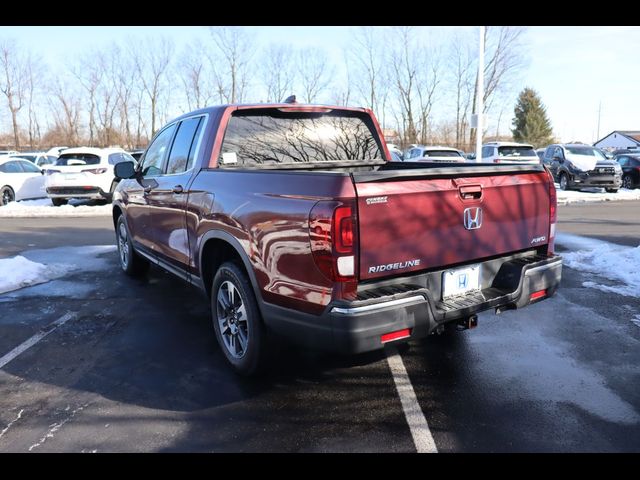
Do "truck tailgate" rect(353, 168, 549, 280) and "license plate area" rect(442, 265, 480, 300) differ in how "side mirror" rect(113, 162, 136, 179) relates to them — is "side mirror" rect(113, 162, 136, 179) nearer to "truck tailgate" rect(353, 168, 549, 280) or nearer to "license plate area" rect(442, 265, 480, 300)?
"truck tailgate" rect(353, 168, 549, 280)

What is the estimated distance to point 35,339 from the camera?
4566 millimetres

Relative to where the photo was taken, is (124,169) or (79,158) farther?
(79,158)

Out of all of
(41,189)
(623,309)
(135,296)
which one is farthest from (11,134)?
(623,309)

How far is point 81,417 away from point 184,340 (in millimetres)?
1362

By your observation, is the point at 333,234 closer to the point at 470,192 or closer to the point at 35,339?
the point at 470,192

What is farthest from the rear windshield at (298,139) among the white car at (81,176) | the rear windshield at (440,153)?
the rear windshield at (440,153)

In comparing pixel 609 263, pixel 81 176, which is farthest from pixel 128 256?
pixel 81 176

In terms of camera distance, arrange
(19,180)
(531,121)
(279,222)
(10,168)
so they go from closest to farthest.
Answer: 1. (279,222)
2. (10,168)
3. (19,180)
4. (531,121)

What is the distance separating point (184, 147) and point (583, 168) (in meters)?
18.4

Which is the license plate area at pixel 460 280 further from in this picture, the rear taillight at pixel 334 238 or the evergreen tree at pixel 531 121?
the evergreen tree at pixel 531 121

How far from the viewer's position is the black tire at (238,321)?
3502 mm

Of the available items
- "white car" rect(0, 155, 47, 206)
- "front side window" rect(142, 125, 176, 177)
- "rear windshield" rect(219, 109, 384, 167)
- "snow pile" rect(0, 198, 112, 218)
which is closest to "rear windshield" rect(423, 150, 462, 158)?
"snow pile" rect(0, 198, 112, 218)

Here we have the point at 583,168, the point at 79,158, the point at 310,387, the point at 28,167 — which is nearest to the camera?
the point at 310,387

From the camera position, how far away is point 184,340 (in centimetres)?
452
